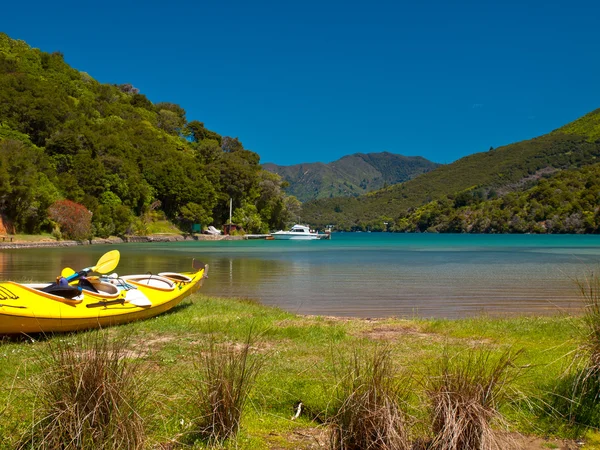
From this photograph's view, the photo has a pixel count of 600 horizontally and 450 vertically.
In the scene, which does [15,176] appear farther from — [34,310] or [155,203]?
[34,310]

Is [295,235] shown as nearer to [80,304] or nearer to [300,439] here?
[80,304]

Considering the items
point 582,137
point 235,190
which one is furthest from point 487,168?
point 235,190

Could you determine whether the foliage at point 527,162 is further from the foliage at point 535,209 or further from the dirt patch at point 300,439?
the dirt patch at point 300,439

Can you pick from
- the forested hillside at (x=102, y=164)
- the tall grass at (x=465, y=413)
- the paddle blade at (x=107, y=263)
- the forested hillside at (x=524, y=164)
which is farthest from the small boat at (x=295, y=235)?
the tall grass at (x=465, y=413)

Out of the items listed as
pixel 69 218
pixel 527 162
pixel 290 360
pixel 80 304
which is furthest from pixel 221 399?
pixel 527 162

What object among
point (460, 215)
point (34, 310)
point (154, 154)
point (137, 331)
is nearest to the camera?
point (34, 310)

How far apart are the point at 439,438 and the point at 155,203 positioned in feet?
244

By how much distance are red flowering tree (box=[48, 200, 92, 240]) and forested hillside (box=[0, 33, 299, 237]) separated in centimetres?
11

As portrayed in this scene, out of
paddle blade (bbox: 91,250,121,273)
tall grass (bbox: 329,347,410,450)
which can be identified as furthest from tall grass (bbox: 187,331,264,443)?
paddle blade (bbox: 91,250,121,273)

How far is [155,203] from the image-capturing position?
2923 inches

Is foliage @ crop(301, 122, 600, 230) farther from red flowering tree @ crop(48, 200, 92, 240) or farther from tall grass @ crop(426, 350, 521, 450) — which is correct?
tall grass @ crop(426, 350, 521, 450)

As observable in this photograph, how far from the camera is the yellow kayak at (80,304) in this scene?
7668 millimetres

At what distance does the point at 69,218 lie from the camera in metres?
52.2

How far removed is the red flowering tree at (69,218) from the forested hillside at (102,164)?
11 cm
